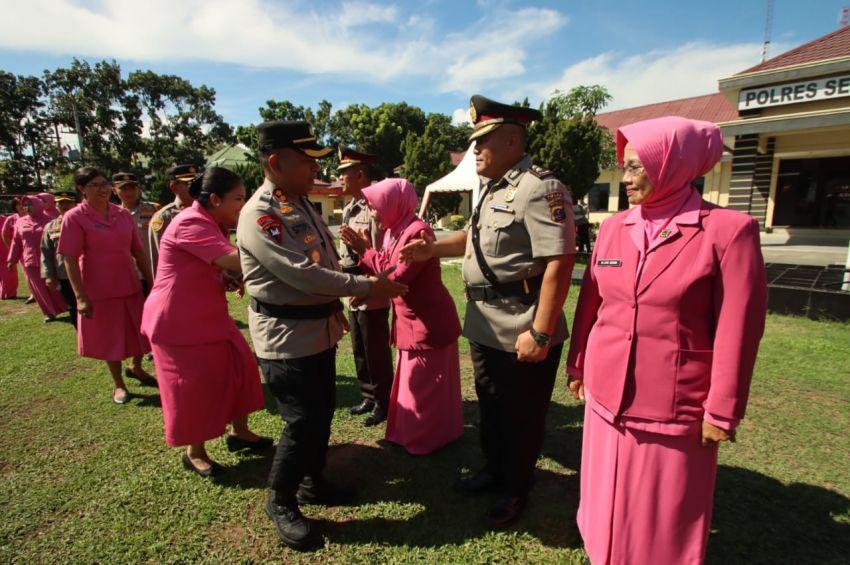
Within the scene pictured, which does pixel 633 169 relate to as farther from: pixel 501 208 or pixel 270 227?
pixel 270 227

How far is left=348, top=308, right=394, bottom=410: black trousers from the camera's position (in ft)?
11.8

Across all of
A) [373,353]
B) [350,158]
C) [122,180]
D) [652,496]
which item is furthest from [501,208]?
[122,180]

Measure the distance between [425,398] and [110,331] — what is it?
119 inches

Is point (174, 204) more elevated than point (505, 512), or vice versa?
point (174, 204)

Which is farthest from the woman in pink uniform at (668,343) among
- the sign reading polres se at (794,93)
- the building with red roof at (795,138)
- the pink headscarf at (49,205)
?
the sign reading polres se at (794,93)

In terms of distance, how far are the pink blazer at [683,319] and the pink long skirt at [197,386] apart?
2324 mm

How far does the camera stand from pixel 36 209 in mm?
7730

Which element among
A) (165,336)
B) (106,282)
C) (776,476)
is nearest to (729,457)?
(776,476)

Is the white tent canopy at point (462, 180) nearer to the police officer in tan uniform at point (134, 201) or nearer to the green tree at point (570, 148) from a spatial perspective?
the green tree at point (570, 148)

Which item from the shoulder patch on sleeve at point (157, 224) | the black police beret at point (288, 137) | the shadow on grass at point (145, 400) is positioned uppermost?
the black police beret at point (288, 137)

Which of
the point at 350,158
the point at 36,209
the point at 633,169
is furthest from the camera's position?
the point at 36,209

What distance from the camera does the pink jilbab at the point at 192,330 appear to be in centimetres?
265

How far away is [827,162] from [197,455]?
19842mm

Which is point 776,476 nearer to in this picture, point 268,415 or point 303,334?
point 303,334
